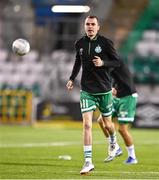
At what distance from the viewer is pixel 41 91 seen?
30.7m

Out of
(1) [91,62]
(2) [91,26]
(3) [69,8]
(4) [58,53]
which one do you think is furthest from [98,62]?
(3) [69,8]

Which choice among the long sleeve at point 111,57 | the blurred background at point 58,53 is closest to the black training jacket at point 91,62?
the long sleeve at point 111,57

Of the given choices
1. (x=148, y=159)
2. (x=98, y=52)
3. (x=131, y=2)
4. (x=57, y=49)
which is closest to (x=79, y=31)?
Result: (x=57, y=49)

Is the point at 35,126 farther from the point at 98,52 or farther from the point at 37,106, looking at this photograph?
the point at 98,52

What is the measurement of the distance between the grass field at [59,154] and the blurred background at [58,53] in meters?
3.45

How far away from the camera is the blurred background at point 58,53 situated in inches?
1166

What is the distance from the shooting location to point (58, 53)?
31.0m

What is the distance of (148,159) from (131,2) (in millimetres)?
19381

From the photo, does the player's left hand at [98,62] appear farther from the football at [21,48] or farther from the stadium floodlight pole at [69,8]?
the stadium floodlight pole at [69,8]

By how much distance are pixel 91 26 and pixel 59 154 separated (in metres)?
4.67

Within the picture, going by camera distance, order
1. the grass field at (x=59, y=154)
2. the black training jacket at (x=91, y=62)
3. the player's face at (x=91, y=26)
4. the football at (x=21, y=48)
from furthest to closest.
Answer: the football at (x=21, y=48) < the black training jacket at (x=91, y=62) < the player's face at (x=91, y=26) < the grass field at (x=59, y=154)

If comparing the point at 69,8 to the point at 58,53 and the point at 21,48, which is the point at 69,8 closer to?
the point at 58,53

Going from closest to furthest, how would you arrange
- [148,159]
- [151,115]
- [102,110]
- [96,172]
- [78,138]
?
[96,172]
[102,110]
[148,159]
[78,138]
[151,115]

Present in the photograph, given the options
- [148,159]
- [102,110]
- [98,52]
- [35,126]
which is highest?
[98,52]
